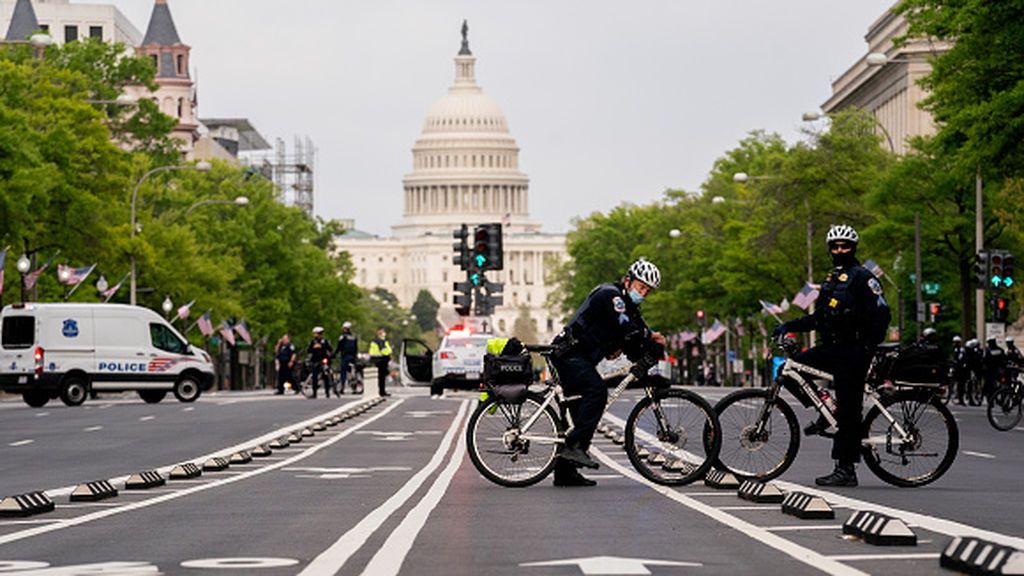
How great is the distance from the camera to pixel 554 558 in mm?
11195

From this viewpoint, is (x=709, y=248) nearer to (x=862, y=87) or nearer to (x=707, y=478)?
(x=862, y=87)

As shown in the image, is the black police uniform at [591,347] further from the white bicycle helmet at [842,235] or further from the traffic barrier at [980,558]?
the traffic barrier at [980,558]

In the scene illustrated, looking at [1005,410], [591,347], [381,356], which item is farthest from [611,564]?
[381,356]

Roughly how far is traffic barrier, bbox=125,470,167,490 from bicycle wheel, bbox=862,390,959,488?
221 inches

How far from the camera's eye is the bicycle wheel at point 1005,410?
114 feet

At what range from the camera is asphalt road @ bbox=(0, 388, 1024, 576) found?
1098 centimetres

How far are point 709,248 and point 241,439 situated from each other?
72.5 m

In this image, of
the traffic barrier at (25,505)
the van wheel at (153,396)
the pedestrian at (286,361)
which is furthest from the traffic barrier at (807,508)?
the pedestrian at (286,361)

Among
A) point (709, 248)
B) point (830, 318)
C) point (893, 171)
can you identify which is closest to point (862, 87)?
point (709, 248)

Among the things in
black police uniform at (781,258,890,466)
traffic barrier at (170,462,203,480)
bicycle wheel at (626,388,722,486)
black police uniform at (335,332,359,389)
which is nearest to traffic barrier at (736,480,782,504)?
bicycle wheel at (626,388,722,486)

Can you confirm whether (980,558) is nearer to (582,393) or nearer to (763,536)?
(763,536)

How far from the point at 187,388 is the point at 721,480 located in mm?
39792

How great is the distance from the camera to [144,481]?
18.6 metres

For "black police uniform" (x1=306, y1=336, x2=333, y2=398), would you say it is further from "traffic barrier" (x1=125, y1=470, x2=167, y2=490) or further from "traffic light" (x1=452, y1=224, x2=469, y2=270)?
"traffic barrier" (x1=125, y1=470, x2=167, y2=490)
